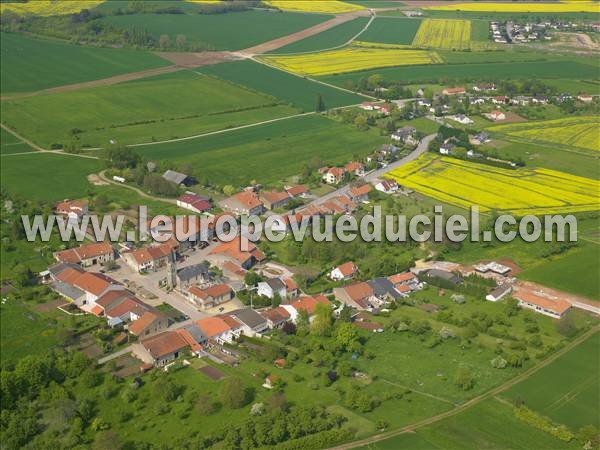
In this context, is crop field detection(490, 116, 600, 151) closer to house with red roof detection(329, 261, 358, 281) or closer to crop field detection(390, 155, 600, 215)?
crop field detection(390, 155, 600, 215)

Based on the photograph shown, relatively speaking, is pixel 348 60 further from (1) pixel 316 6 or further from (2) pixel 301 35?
(1) pixel 316 6

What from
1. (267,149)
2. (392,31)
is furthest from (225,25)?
(267,149)

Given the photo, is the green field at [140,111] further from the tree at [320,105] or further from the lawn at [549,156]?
the lawn at [549,156]

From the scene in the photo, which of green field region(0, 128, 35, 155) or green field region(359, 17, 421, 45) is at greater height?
green field region(359, 17, 421, 45)

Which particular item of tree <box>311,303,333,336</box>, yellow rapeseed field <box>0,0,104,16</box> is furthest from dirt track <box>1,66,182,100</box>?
tree <box>311,303,333,336</box>

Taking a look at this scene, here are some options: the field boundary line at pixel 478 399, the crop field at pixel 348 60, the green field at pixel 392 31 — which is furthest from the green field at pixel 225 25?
the field boundary line at pixel 478 399

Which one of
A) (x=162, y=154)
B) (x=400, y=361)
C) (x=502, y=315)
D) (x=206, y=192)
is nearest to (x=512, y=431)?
(x=400, y=361)
